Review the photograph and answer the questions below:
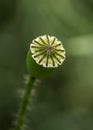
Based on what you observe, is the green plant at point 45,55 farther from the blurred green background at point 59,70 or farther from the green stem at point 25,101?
the blurred green background at point 59,70

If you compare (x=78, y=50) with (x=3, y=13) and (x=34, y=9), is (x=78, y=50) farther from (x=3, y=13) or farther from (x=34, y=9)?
(x=3, y=13)

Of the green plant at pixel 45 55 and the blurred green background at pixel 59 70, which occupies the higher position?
the blurred green background at pixel 59 70

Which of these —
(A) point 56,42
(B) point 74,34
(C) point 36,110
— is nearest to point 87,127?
(C) point 36,110

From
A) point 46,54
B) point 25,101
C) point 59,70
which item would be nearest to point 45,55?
point 46,54

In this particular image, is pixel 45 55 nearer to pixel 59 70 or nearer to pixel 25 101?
pixel 25 101

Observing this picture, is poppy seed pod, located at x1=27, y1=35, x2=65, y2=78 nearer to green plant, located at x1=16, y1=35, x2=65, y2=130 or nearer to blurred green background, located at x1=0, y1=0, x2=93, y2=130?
green plant, located at x1=16, y1=35, x2=65, y2=130

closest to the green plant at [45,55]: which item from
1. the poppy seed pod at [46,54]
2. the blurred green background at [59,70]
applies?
the poppy seed pod at [46,54]
